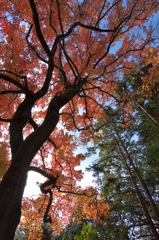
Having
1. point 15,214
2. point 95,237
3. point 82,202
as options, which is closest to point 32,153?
point 15,214

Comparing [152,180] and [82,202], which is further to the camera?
[152,180]

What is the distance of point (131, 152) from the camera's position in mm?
10781

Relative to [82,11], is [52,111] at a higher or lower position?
lower

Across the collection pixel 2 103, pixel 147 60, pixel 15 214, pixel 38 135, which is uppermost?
pixel 147 60

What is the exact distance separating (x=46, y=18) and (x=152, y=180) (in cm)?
1091

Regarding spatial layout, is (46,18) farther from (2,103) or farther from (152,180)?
(152,180)

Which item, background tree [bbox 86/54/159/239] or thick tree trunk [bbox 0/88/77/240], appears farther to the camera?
background tree [bbox 86/54/159/239]

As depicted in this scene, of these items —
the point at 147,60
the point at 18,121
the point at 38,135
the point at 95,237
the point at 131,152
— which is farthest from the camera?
the point at 131,152

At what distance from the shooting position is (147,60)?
8305mm

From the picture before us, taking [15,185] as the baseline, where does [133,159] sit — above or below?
above

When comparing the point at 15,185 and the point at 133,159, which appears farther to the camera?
the point at 133,159

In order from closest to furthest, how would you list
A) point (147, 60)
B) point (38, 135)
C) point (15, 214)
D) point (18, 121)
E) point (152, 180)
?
point (15, 214) < point (38, 135) < point (18, 121) < point (147, 60) < point (152, 180)

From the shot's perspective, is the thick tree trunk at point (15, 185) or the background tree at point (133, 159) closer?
the thick tree trunk at point (15, 185)

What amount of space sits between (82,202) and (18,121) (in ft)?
15.5
